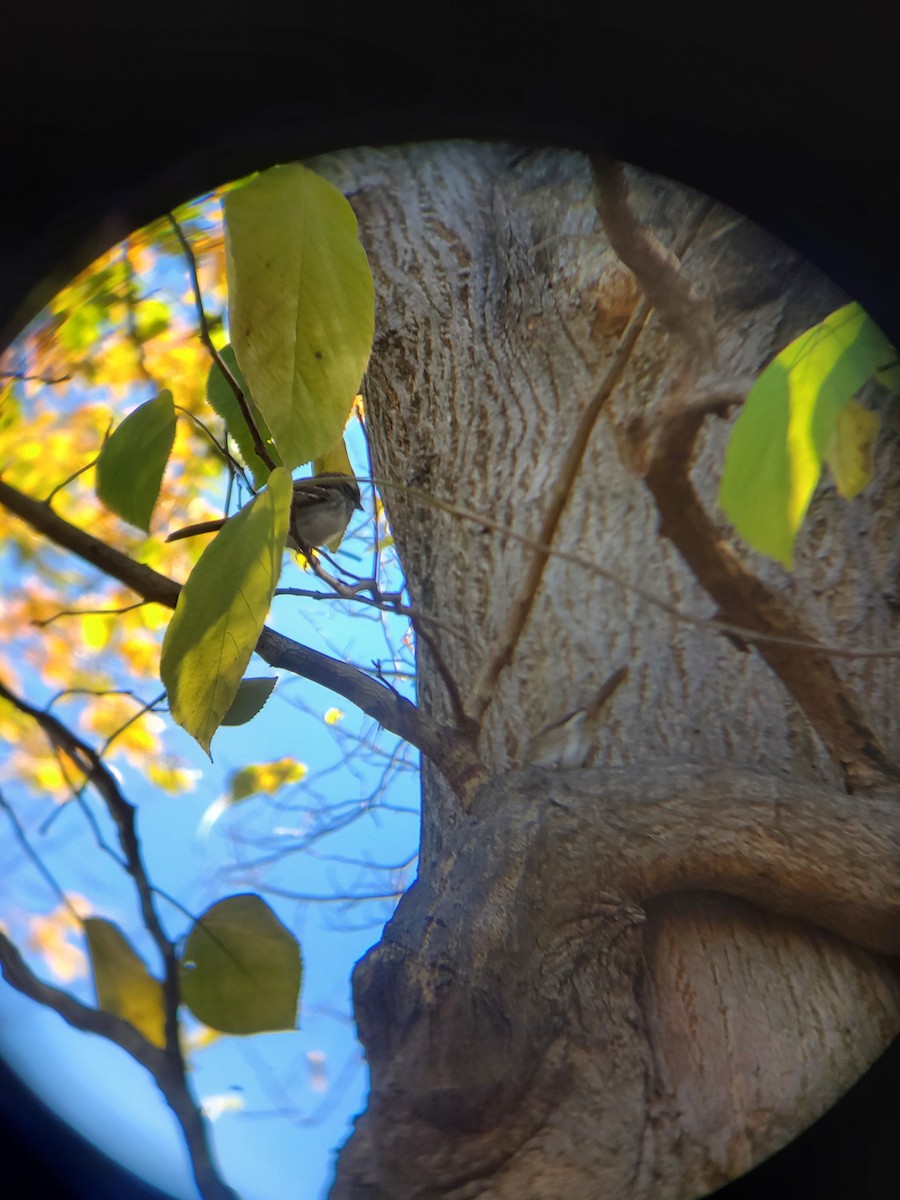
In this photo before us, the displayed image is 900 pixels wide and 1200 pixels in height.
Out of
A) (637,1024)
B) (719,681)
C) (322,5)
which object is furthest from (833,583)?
(322,5)

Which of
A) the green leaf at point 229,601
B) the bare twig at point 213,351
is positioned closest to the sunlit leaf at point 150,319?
the bare twig at point 213,351

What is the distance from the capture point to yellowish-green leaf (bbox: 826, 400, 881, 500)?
1.09ft

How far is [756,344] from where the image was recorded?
0.35 meters

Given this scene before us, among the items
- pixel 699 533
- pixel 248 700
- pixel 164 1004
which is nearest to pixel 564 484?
pixel 699 533

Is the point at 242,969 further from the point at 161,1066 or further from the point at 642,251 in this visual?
the point at 642,251

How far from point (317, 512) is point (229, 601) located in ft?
0.20

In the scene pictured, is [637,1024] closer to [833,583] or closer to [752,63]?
[833,583]

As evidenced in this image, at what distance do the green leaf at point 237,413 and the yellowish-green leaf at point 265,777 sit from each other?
0.37 ft

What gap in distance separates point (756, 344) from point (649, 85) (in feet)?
0.37

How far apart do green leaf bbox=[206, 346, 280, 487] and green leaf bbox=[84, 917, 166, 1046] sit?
207mm

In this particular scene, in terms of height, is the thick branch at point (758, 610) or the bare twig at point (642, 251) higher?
the bare twig at point (642, 251)

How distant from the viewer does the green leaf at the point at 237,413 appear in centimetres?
30

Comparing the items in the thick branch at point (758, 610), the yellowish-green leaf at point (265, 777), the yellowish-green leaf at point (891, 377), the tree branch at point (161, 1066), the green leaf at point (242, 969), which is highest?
the yellowish-green leaf at point (891, 377)

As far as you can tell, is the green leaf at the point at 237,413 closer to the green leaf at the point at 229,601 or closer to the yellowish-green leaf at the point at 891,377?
the green leaf at the point at 229,601
